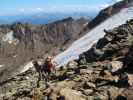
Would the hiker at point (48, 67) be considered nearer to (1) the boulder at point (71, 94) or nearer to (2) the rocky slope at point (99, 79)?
(2) the rocky slope at point (99, 79)

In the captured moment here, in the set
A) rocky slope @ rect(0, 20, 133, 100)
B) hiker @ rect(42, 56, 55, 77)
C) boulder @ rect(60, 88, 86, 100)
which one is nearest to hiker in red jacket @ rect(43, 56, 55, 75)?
hiker @ rect(42, 56, 55, 77)

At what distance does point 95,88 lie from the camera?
28109 millimetres

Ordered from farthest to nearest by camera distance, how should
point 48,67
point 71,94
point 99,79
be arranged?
point 48,67 < point 99,79 < point 71,94

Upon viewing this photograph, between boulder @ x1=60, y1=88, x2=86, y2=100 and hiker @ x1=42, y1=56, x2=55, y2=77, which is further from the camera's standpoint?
hiker @ x1=42, y1=56, x2=55, y2=77

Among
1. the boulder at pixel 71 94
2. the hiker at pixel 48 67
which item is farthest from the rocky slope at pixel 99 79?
the hiker at pixel 48 67

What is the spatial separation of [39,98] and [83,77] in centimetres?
378

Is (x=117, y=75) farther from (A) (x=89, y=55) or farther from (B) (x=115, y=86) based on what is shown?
(A) (x=89, y=55)

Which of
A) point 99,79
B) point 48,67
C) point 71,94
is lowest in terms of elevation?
point 71,94

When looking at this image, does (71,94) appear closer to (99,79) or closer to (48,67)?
(99,79)

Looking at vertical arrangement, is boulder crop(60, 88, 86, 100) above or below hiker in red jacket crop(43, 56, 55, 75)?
below

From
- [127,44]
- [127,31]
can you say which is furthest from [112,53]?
[127,31]

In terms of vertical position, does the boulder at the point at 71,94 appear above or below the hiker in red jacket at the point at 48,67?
below

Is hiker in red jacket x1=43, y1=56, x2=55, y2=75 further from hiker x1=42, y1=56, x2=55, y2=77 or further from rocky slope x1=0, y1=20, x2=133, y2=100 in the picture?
rocky slope x1=0, y1=20, x2=133, y2=100

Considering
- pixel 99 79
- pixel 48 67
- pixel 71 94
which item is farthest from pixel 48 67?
pixel 71 94
